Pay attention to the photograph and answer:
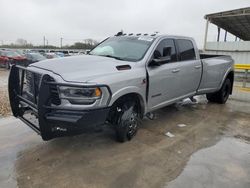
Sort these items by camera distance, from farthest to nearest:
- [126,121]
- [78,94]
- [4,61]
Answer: [4,61], [126,121], [78,94]

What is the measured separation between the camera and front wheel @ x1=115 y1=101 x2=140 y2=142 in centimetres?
411

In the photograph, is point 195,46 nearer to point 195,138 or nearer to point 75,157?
point 195,138

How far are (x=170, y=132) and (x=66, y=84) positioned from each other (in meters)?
2.64

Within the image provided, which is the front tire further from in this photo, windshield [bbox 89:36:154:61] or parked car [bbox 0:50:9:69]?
parked car [bbox 0:50:9:69]

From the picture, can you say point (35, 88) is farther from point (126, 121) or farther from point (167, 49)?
point (167, 49)

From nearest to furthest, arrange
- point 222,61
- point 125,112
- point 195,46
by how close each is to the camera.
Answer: point 125,112 < point 195,46 < point 222,61

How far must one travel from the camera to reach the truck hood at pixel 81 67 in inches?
138

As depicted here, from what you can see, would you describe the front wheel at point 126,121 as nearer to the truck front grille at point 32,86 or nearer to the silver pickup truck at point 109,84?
the silver pickup truck at point 109,84

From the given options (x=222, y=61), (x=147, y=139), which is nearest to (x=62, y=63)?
(x=147, y=139)

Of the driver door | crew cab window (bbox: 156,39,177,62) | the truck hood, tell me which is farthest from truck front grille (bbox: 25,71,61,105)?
crew cab window (bbox: 156,39,177,62)

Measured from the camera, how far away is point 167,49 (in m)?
5.06

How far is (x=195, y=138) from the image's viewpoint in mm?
4727

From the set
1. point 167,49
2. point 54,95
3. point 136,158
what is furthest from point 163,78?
point 54,95

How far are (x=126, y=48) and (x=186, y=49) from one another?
178 centimetres
